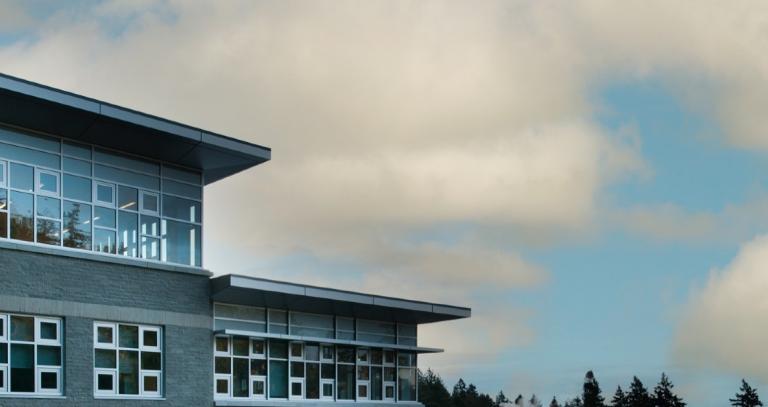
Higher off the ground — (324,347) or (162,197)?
(162,197)

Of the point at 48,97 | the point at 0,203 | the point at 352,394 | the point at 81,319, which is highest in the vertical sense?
the point at 48,97

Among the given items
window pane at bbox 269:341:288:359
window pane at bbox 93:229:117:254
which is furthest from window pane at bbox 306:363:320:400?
window pane at bbox 93:229:117:254

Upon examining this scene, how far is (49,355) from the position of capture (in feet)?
91.0

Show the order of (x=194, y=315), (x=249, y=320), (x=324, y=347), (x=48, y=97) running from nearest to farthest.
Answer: (x=48, y=97)
(x=194, y=315)
(x=249, y=320)
(x=324, y=347)

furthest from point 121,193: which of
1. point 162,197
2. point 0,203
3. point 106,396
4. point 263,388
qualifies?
point 263,388

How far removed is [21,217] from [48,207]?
88 centimetres

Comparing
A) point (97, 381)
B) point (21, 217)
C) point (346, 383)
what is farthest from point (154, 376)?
point (346, 383)

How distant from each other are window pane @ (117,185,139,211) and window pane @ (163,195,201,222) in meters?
0.99

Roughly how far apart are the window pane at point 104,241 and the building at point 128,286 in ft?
0.13

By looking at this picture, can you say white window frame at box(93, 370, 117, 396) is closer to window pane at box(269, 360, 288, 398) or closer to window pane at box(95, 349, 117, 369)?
window pane at box(95, 349, 117, 369)

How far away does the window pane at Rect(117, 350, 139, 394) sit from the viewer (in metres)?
29.3

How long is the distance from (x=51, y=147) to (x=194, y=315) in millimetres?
6308

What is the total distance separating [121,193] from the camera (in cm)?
3045

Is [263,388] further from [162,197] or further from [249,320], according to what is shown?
[162,197]
